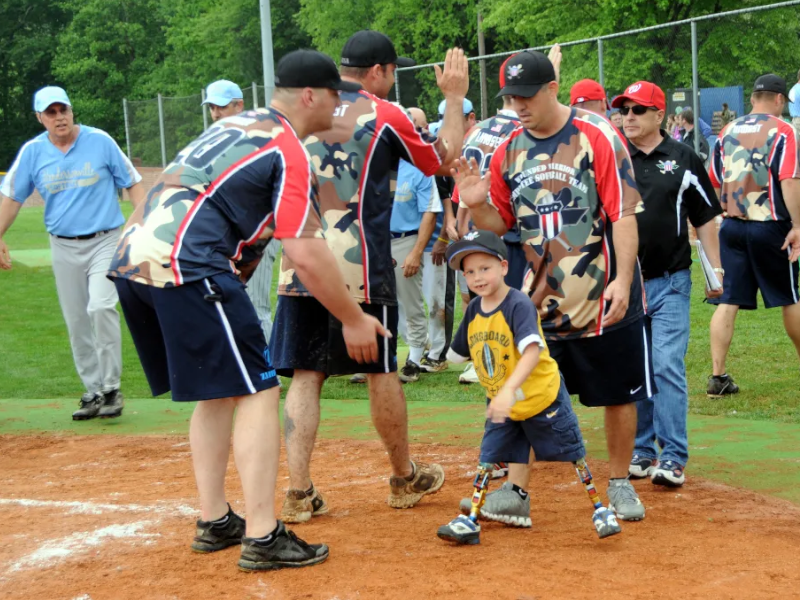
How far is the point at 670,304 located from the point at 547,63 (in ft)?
5.53

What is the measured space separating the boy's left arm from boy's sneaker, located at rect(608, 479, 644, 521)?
2.75 ft

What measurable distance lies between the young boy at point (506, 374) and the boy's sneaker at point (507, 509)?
0.47 ft

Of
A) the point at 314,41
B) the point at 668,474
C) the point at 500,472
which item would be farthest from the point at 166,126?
the point at 668,474

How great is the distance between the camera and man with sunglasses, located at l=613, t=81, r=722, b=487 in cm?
566

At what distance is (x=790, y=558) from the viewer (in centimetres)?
429

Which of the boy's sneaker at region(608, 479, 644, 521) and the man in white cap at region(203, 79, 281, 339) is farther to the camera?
the man in white cap at region(203, 79, 281, 339)

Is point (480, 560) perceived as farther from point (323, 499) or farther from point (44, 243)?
point (44, 243)

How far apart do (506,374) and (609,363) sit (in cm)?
62

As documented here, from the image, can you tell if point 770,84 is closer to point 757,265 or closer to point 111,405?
point 757,265

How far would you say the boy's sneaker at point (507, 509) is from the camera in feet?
15.7

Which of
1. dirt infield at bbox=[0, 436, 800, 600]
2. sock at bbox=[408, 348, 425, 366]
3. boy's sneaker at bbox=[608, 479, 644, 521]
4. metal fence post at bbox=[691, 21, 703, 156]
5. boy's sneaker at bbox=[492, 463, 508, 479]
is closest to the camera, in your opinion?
dirt infield at bbox=[0, 436, 800, 600]

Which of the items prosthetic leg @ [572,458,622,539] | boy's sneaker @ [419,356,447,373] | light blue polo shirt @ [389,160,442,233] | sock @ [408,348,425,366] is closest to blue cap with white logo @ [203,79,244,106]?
light blue polo shirt @ [389,160,442,233]

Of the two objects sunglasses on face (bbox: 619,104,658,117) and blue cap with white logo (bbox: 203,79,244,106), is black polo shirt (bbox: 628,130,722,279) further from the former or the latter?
blue cap with white logo (bbox: 203,79,244,106)

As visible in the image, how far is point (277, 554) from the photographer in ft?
14.1
